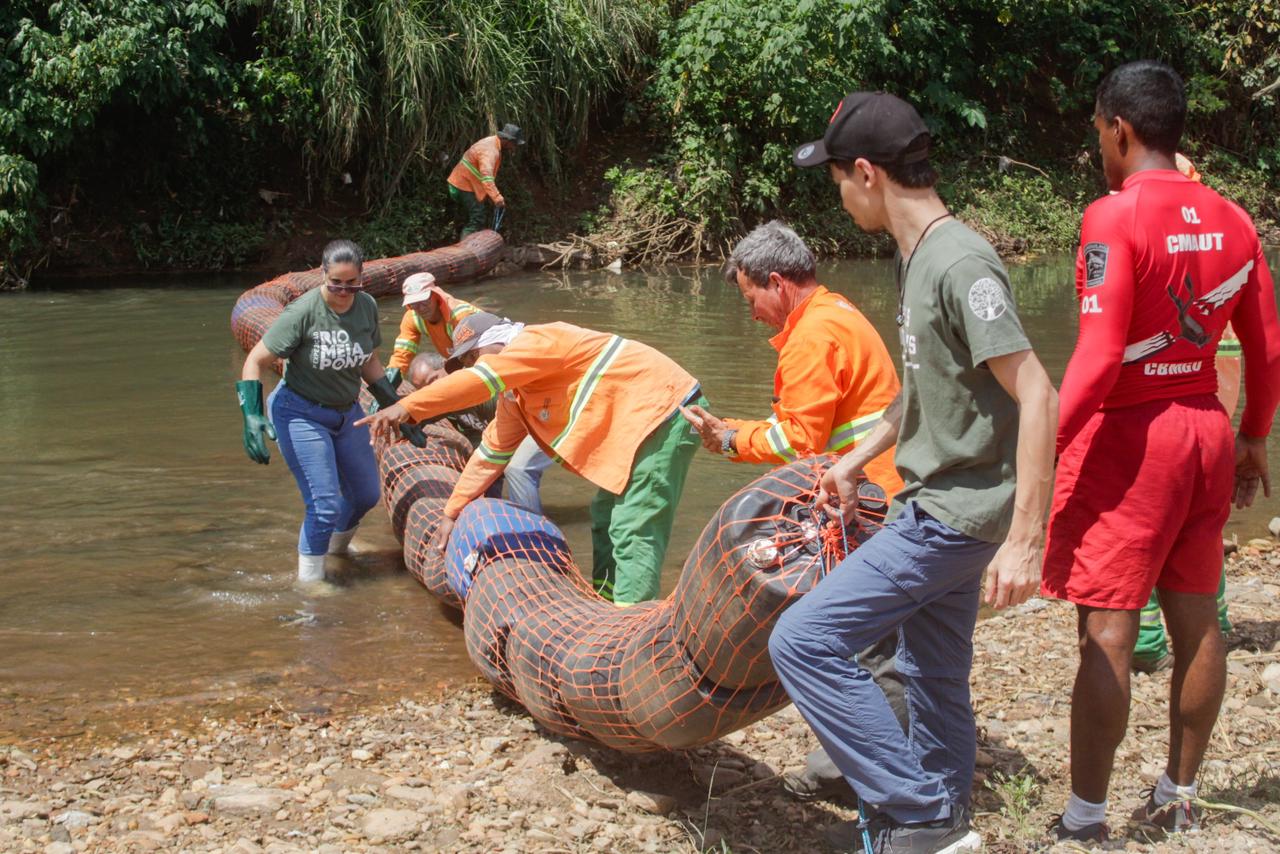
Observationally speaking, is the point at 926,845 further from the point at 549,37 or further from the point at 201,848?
the point at 549,37

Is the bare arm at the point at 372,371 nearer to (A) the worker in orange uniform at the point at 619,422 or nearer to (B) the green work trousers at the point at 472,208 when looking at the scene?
(A) the worker in orange uniform at the point at 619,422

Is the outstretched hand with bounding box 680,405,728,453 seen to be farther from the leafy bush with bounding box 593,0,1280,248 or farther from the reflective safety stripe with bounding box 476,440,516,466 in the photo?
the leafy bush with bounding box 593,0,1280,248

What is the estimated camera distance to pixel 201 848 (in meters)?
3.91

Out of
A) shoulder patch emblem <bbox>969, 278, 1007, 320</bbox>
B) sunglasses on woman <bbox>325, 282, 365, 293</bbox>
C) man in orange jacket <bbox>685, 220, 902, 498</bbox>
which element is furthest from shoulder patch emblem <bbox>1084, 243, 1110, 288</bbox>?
sunglasses on woman <bbox>325, 282, 365, 293</bbox>

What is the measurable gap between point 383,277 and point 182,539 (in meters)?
8.24

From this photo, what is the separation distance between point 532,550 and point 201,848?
189 centimetres

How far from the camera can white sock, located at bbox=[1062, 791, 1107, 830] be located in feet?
11.5

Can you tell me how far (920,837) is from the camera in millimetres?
3246

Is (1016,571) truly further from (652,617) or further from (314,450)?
Answer: (314,450)

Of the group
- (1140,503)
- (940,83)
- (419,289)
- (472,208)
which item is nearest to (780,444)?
(1140,503)

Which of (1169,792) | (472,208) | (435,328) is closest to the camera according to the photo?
(1169,792)

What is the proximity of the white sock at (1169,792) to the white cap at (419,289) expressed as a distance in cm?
454

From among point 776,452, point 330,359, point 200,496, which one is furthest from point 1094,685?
point 200,496

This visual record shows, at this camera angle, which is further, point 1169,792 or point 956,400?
point 1169,792
